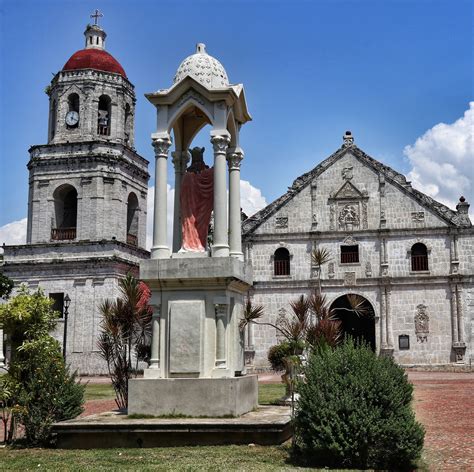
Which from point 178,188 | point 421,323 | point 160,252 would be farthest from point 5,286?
point 160,252

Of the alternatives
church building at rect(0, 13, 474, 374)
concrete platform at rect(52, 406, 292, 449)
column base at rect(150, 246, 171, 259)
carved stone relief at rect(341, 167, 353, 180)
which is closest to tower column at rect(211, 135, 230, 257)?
column base at rect(150, 246, 171, 259)

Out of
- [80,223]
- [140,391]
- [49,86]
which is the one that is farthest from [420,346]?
[140,391]

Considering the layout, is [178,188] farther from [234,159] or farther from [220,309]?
[220,309]

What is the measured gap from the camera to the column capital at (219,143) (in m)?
9.76

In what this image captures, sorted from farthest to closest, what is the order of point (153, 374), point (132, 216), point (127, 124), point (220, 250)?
point (132, 216), point (127, 124), point (220, 250), point (153, 374)

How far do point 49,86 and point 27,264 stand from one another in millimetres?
9150

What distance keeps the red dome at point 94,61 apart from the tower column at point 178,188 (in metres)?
25.1

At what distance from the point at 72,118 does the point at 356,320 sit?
1791 centimetres

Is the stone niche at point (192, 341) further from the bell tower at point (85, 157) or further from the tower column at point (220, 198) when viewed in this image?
the bell tower at point (85, 157)

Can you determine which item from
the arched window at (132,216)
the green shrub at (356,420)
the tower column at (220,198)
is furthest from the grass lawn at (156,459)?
the arched window at (132,216)

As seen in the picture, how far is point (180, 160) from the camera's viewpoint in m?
10.8

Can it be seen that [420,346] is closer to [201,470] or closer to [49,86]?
[49,86]

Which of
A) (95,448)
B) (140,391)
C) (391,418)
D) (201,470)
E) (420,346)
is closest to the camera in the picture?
(201,470)

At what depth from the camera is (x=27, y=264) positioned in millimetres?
33469
